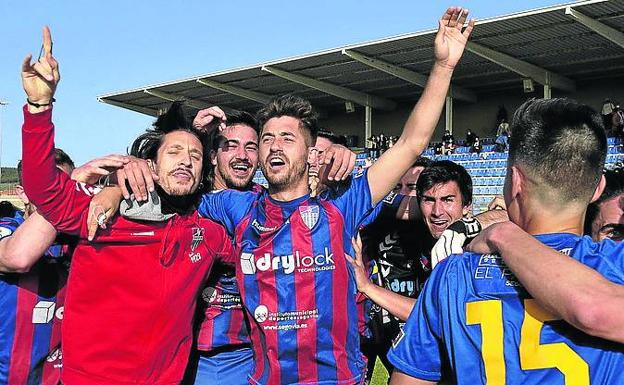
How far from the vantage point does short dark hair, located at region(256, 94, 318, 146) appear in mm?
3693

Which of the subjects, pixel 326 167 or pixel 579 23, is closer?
pixel 326 167

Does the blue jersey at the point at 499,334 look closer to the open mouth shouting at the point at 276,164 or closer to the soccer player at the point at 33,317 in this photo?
the open mouth shouting at the point at 276,164

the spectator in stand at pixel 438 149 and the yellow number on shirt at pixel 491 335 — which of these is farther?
the spectator in stand at pixel 438 149

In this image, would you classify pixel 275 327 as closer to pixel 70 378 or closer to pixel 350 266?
pixel 350 266

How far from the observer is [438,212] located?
406 centimetres

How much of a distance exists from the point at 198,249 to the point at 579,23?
20.1 meters

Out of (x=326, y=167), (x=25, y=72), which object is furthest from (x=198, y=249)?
(x=25, y=72)

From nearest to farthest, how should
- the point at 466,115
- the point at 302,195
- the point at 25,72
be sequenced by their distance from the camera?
the point at 25,72, the point at 302,195, the point at 466,115

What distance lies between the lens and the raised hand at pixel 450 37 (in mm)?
3197

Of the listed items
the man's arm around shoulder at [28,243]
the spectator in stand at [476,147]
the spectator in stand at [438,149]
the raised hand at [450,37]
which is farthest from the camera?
the spectator in stand at [438,149]

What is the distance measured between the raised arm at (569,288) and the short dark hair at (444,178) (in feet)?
7.06

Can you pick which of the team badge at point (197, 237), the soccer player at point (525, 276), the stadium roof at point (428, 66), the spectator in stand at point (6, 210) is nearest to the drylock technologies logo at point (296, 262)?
the team badge at point (197, 237)

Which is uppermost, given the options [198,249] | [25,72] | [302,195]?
[25,72]

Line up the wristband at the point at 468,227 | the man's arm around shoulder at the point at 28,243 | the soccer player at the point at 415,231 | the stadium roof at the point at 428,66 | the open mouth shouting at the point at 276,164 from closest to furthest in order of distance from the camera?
the man's arm around shoulder at the point at 28,243 → the wristband at the point at 468,227 → the open mouth shouting at the point at 276,164 → the soccer player at the point at 415,231 → the stadium roof at the point at 428,66
